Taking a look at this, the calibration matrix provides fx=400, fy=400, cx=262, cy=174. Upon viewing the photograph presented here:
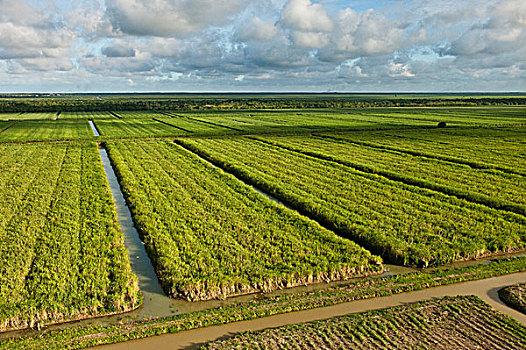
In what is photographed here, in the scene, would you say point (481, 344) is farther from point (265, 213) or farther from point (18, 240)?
point (18, 240)

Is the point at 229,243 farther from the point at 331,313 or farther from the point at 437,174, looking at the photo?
the point at 437,174

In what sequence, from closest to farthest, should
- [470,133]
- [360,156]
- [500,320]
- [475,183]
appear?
1. [500,320]
2. [475,183]
3. [360,156]
4. [470,133]

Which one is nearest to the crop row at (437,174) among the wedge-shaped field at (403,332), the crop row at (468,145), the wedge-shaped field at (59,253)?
the crop row at (468,145)

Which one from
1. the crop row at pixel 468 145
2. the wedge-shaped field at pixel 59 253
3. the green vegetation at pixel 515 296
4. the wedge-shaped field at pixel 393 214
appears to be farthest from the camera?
the crop row at pixel 468 145

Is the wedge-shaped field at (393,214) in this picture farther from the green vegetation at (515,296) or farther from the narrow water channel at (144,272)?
the narrow water channel at (144,272)

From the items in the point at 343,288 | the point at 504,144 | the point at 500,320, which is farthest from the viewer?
the point at 504,144

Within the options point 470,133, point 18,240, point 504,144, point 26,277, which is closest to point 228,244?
point 26,277

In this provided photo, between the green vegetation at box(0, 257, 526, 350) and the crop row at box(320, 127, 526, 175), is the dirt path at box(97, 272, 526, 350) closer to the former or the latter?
the green vegetation at box(0, 257, 526, 350)
